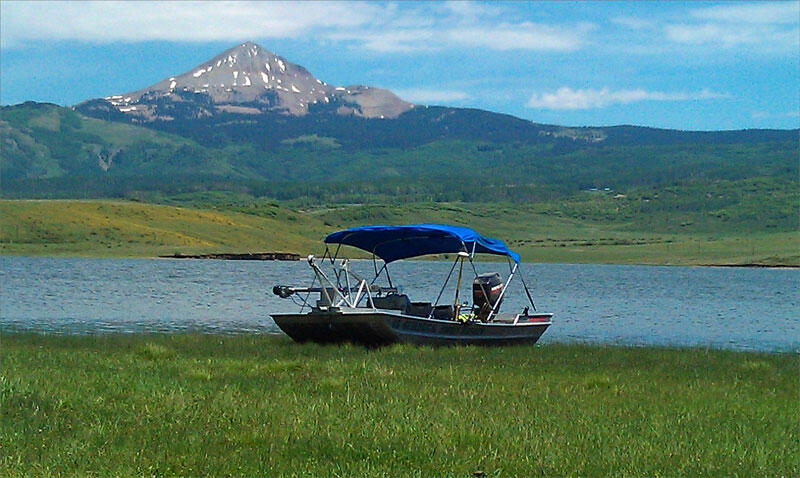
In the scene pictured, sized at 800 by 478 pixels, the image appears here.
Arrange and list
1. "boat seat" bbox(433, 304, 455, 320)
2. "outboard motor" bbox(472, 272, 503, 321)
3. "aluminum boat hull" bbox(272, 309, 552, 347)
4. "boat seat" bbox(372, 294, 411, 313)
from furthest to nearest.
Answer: "boat seat" bbox(433, 304, 455, 320), "outboard motor" bbox(472, 272, 503, 321), "boat seat" bbox(372, 294, 411, 313), "aluminum boat hull" bbox(272, 309, 552, 347)

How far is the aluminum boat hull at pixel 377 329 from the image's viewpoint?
102 feet

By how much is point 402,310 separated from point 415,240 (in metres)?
3.06

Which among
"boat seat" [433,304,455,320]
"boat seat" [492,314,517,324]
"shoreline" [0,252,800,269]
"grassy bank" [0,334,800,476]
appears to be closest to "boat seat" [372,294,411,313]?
"boat seat" [433,304,455,320]

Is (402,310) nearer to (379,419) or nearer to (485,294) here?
(485,294)

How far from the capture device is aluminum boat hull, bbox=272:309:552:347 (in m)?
31.1

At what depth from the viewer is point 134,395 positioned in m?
18.0

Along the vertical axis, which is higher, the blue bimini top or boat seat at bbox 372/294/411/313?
the blue bimini top

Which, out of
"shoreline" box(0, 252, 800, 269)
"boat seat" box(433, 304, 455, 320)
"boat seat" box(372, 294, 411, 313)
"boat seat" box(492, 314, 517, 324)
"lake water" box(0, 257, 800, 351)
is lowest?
"shoreline" box(0, 252, 800, 269)

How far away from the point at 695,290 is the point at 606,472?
255 ft

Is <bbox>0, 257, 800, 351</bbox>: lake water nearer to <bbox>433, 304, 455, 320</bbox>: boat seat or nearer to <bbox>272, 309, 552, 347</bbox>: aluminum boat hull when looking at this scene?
<bbox>433, 304, 455, 320</bbox>: boat seat

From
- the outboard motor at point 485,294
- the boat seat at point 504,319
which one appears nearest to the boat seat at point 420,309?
the outboard motor at point 485,294

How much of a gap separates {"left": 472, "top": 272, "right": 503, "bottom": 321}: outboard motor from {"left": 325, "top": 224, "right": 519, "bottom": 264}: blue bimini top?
97 cm

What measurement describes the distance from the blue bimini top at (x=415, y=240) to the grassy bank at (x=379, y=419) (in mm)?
8452

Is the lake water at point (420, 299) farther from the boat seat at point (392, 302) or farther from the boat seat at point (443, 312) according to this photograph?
the boat seat at point (392, 302)
